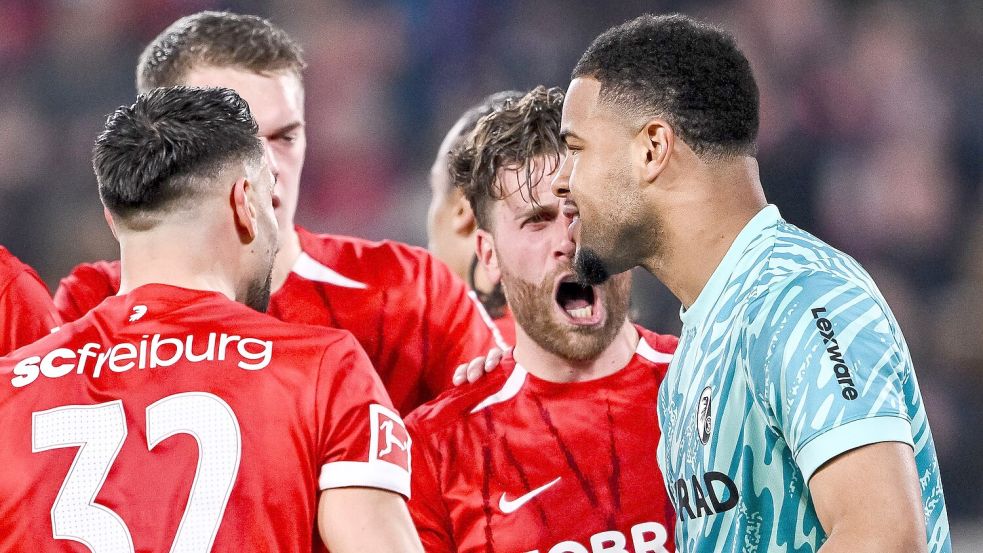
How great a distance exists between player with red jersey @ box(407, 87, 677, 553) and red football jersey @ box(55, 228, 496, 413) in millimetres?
225

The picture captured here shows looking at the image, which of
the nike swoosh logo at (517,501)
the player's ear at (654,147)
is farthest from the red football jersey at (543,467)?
the player's ear at (654,147)

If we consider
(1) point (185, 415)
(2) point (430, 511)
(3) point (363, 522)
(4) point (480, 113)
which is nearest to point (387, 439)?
(3) point (363, 522)

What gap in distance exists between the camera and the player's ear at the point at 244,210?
2395 mm

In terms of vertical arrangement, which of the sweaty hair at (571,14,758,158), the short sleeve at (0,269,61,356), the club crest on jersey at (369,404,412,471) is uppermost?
the sweaty hair at (571,14,758,158)

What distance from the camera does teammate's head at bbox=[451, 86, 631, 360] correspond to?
2.95 meters

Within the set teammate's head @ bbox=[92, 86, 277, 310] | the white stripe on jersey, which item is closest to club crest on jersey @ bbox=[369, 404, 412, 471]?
teammate's head @ bbox=[92, 86, 277, 310]

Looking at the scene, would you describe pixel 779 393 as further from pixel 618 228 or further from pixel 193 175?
pixel 193 175

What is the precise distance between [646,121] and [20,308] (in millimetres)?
1478

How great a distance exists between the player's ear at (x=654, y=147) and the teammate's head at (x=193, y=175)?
828mm

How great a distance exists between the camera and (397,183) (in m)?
7.04

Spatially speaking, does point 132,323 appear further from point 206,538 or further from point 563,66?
point 563,66

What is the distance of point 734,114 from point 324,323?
1.43 meters

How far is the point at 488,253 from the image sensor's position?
318cm

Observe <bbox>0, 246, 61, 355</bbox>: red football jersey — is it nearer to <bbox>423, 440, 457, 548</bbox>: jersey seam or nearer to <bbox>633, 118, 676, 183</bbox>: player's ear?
<bbox>423, 440, 457, 548</bbox>: jersey seam
